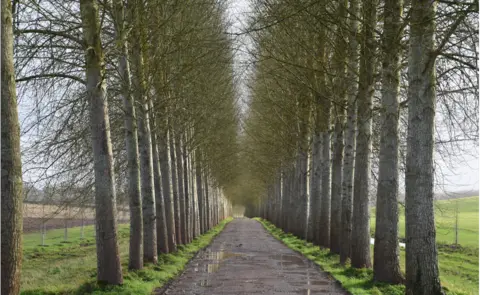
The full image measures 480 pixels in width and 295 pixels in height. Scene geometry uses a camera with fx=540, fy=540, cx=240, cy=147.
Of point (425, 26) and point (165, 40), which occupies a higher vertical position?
point (165, 40)

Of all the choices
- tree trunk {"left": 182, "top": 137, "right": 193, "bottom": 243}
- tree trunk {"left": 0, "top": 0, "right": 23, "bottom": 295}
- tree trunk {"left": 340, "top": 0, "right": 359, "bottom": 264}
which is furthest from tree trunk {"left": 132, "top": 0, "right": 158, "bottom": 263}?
tree trunk {"left": 182, "top": 137, "right": 193, "bottom": 243}

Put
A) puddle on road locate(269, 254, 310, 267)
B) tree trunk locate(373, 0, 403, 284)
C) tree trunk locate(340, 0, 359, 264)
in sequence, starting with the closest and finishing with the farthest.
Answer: tree trunk locate(373, 0, 403, 284), tree trunk locate(340, 0, 359, 264), puddle on road locate(269, 254, 310, 267)

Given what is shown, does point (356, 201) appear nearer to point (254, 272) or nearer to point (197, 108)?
point (254, 272)

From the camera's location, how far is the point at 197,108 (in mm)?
23969

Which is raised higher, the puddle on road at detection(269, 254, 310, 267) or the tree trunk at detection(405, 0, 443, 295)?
the tree trunk at detection(405, 0, 443, 295)

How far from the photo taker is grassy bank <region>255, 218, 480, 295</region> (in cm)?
1084

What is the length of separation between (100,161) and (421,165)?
5.90 meters

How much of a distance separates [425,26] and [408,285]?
4.29 m

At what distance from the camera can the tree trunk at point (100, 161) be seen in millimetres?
10469

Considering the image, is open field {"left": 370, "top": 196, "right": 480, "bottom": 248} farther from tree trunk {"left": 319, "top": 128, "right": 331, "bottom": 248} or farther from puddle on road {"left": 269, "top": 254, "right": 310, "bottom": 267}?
puddle on road {"left": 269, "top": 254, "right": 310, "bottom": 267}

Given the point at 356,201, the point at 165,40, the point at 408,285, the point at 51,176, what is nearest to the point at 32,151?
the point at 51,176

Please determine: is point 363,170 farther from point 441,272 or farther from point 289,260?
point 441,272

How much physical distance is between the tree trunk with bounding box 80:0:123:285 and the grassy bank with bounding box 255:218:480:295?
4.80 metres

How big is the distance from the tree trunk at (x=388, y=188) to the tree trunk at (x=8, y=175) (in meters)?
A: 7.45
